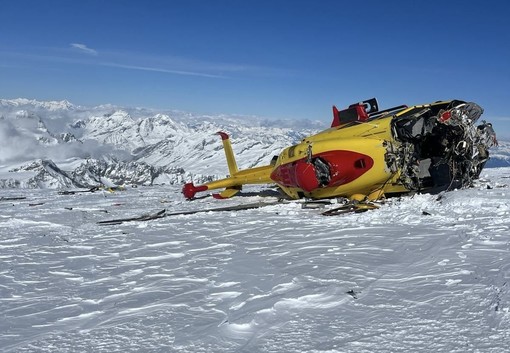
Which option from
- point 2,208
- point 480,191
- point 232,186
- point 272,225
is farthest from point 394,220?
point 2,208

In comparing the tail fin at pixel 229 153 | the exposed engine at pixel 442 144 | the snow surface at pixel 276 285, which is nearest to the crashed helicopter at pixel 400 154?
the exposed engine at pixel 442 144

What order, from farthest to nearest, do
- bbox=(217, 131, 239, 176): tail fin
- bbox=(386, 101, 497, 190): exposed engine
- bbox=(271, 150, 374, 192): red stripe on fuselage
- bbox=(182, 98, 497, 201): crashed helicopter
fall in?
bbox=(217, 131, 239, 176): tail fin → bbox=(271, 150, 374, 192): red stripe on fuselage → bbox=(182, 98, 497, 201): crashed helicopter → bbox=(386, 101, 497, 190): exposed engine

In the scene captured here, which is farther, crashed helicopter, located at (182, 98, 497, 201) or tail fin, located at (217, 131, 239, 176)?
tail fin, located at (217, 131, 239, 176)

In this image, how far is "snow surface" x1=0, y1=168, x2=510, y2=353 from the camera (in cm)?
436

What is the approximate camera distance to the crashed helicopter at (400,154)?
13680 millimetres

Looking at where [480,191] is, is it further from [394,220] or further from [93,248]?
[93,248]

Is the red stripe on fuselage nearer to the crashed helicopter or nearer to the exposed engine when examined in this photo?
the crashed helicopter

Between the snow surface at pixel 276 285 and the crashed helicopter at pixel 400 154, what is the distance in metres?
2.25

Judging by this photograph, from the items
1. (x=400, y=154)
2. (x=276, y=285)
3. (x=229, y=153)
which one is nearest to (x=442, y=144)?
(x=400, y=154)

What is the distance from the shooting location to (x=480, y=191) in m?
12.7

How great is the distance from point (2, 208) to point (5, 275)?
42.4 ft

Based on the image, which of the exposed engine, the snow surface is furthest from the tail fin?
the snow surface

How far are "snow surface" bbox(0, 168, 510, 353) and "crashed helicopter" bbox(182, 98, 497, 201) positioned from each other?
2.25m

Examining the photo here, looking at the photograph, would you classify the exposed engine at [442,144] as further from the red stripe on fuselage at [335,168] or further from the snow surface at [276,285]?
the snow surface at [276,285]
